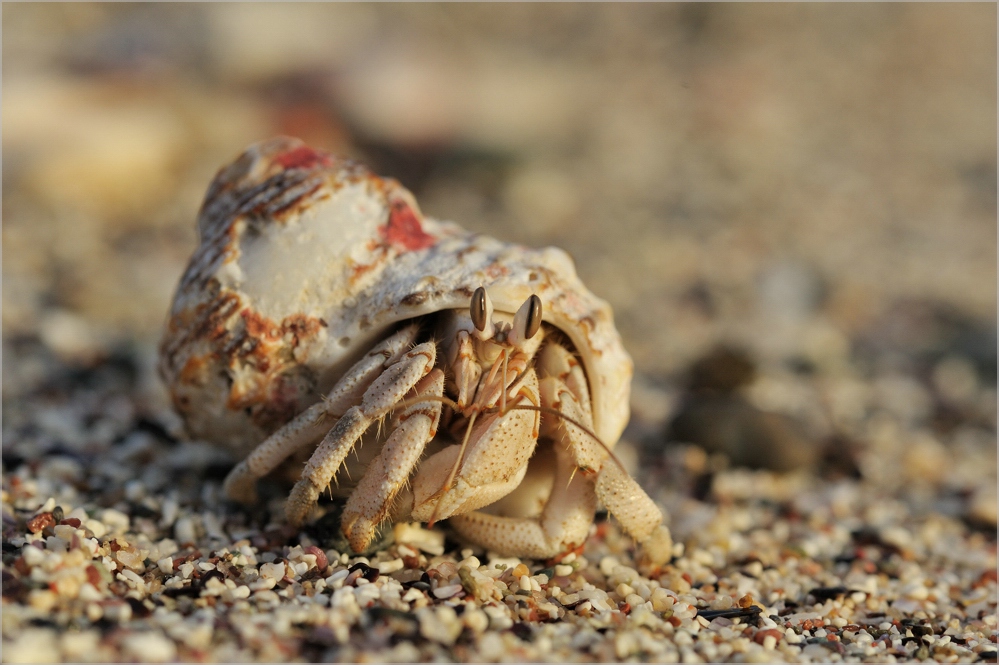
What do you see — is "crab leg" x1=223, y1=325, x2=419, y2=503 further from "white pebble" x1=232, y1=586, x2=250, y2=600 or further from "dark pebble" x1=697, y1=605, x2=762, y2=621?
"dark pebble" x1=697, y1=605, x2=762, y2=621

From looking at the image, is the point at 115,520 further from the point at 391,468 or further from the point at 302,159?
the point at 302,159

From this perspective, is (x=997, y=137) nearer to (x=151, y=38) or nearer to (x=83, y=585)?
(x=151, y=38)

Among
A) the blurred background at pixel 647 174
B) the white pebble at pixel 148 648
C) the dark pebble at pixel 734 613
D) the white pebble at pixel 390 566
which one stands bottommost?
the white pebble at pixel 148 648

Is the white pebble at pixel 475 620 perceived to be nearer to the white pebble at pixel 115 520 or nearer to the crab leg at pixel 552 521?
the crab leg at pixel 552 521

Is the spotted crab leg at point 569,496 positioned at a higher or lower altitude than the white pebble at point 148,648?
higher

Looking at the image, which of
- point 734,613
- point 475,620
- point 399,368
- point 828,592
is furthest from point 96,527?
point 828,592

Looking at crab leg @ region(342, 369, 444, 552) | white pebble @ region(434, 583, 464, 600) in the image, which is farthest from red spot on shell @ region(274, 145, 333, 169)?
white pebble @ region(434, 583, 464, 600)

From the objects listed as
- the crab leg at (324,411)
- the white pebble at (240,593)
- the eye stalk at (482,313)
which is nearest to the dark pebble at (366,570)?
the white pebble at (240,593)
